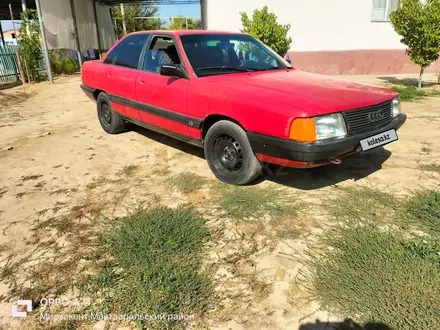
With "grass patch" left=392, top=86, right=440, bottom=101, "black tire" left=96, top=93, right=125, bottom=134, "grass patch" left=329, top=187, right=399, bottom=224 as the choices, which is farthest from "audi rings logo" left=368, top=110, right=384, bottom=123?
"grass patch" left=392, top=86, right=440, bottom=101

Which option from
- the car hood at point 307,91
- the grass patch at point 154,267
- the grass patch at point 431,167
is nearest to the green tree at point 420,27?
the grass patch at point 431,167

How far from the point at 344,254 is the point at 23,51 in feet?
43.7

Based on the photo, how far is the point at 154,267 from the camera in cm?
235

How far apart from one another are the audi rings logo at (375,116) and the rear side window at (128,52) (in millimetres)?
2922

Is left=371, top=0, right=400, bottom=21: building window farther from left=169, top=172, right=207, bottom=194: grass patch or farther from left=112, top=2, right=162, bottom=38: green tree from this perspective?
left=112, top=2, right=162, bottom=38: green tree

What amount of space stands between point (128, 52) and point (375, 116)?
3.33 m

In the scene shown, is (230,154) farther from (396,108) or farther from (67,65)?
(67,65)

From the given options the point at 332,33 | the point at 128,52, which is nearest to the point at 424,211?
the point at 128,52

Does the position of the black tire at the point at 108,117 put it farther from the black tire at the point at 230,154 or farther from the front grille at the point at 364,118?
the front grille at the point at 364,118

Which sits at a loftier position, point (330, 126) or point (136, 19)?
point (136, 19)

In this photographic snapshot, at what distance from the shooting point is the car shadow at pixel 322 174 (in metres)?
3.65

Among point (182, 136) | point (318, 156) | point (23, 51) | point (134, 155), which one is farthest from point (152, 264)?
point (23, 51)

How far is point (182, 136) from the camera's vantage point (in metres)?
3.98

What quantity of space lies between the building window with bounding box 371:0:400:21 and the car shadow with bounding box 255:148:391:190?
10769mm
